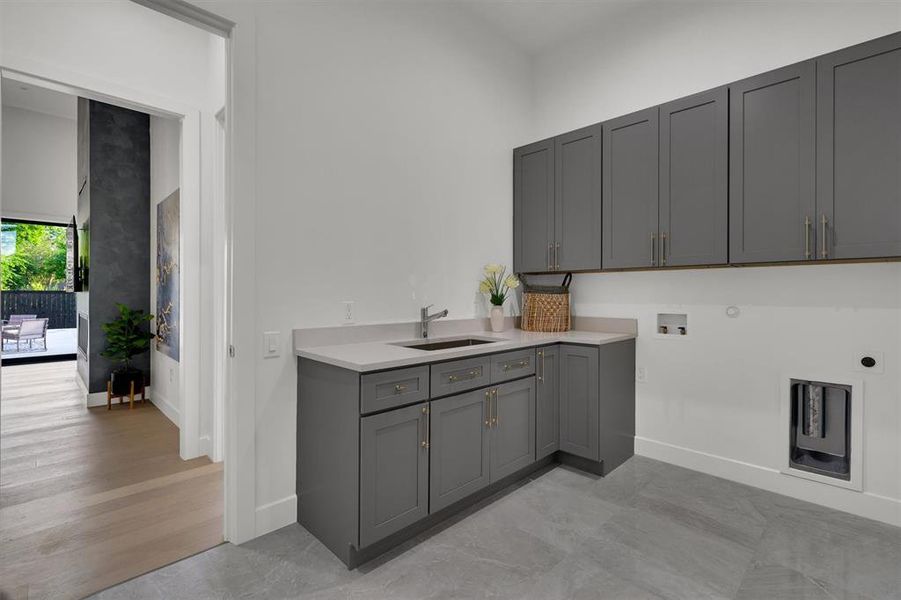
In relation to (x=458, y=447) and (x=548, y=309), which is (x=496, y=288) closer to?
(x=548, y=309)

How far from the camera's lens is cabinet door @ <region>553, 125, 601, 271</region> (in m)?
3.18

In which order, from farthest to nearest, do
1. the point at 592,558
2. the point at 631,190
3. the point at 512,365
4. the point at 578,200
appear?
the point at 578,200, the point at 631,190, the point at 512,365, the point at 592,558

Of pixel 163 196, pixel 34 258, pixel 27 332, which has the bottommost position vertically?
pixel 27 332

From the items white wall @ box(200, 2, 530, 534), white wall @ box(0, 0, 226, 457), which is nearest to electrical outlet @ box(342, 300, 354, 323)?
white wall @ box(200, 2, 530, 534)

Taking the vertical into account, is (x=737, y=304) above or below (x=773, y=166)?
below

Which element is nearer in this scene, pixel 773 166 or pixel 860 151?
pixel 860 151

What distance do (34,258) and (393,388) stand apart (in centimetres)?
960

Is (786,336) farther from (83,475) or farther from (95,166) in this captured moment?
(95,166)

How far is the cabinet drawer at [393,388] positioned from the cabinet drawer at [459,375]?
0.07 metres

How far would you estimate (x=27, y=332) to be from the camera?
24.4 feet

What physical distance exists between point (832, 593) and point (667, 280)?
6.29 feet

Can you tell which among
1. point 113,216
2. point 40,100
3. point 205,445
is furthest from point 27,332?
point 205,445

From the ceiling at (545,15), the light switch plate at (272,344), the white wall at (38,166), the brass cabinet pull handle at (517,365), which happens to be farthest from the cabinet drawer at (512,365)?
the white wall at (38,166)

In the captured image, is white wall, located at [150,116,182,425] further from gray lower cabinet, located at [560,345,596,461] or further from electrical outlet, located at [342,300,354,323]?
gray lower cabinet, located at [560,345,596,461]
